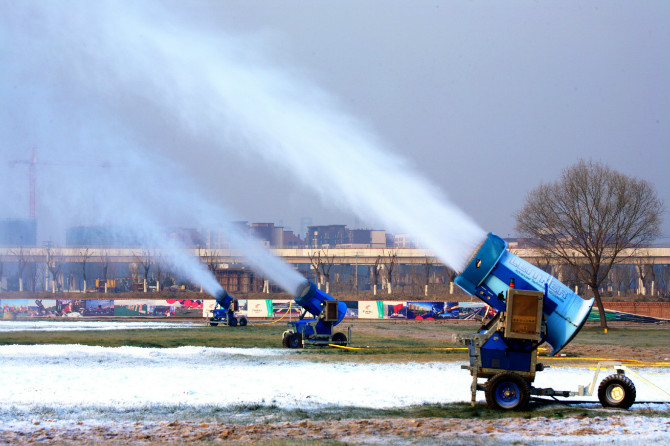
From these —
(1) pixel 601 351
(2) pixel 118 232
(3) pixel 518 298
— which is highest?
(2) pixel 118 232

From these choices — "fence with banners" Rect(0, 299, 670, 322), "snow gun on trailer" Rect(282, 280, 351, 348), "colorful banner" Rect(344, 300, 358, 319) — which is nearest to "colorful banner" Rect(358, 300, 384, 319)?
"fence with banners" Rect(0, 299, 670, 322)

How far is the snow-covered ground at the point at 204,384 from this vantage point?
18203 mm

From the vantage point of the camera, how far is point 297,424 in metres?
16.2

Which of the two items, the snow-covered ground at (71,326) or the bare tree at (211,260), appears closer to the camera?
the snow-covered ground at (71,326)

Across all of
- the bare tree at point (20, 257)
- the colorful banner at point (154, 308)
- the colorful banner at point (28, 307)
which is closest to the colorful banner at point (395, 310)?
the colorful banner at point (154, 308)

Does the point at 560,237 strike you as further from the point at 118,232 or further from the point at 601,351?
the point at 118,232

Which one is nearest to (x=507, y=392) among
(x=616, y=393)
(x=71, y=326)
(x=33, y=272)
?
(x=616, y=393)

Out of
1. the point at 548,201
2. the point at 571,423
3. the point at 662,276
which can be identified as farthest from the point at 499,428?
the point at 662,276

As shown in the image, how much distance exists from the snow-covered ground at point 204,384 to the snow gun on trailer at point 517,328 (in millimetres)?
1501

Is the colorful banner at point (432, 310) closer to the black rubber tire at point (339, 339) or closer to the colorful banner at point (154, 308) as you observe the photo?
the colorful banner at point (154, 308)

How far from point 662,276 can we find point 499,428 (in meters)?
117

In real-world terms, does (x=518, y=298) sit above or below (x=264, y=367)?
above

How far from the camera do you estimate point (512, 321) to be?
18.8m

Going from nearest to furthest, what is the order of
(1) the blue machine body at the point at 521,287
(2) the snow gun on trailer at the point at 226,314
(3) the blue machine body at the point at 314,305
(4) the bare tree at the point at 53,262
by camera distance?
1. (1) the blue machine body at the point at 521,287
2. (3) the blue machine body at the point at 314,305
3. (2) the snow gun on trailer at the point at 226,314
4. (4) the bare tree at the point at 53,262
